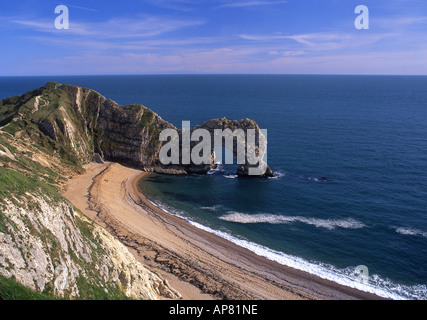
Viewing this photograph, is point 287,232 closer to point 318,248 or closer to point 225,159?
point 318,248

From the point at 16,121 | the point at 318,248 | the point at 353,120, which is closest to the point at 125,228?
the point at 318,248

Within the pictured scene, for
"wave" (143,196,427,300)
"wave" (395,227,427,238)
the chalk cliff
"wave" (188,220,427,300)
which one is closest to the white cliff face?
the chalk cliff

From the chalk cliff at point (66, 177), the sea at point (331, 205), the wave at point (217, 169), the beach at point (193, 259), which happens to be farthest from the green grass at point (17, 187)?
the wave at point (217, 169)

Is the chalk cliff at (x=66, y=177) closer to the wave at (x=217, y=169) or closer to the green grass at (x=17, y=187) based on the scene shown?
the green grass at (x=17, y=187)

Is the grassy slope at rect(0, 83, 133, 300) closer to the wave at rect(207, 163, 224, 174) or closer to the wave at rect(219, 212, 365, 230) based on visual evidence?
the wave at rect(219, 212, 365, 230)

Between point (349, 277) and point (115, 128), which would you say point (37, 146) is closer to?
point (115, 128)

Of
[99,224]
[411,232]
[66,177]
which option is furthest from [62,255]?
[411,232]
